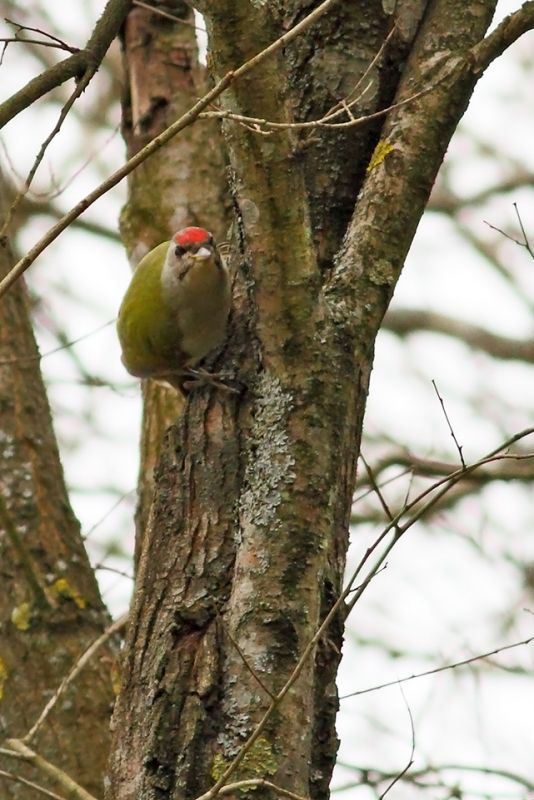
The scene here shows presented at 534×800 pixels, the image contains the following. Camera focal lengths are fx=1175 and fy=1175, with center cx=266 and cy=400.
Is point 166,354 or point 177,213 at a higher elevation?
point 177,213

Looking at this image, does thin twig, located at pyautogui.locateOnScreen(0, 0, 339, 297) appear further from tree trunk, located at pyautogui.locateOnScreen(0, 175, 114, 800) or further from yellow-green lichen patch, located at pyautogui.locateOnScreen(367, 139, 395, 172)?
tree trunk, located at pyautogui.locateOnScreen(0, 175, 114, 800)

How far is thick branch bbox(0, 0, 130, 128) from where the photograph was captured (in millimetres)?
2549

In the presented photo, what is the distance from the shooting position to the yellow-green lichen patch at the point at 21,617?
3.89 m

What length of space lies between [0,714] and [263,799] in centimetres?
157

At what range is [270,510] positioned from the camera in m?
2.70

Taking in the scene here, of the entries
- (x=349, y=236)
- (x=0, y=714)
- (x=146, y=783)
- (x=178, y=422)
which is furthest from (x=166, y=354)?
(x=146, y=783)

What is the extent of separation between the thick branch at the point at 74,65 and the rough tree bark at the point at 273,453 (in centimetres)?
34

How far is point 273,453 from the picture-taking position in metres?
2.76

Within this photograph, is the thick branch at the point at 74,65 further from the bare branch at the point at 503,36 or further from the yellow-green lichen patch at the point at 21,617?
the yellow-green lichen patch at the point at 21,617

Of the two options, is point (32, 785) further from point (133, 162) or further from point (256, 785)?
point (133, 162)

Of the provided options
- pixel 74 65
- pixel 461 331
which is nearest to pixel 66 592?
pixel 74 65

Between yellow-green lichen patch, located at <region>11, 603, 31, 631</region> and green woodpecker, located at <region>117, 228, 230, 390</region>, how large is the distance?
0.87 metres

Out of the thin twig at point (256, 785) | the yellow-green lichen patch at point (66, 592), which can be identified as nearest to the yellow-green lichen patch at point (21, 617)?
the yellow-green lichen patch at point (66, 592)

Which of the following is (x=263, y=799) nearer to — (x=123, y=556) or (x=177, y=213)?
(x=177, y=213)
